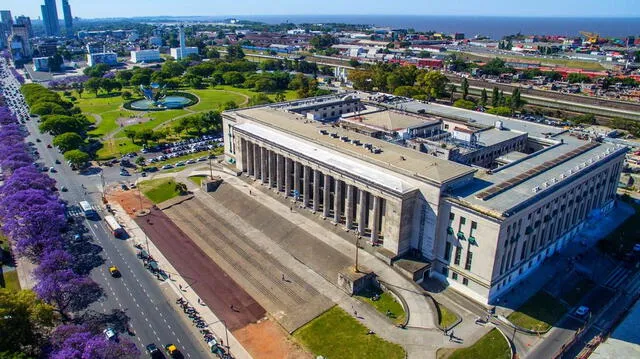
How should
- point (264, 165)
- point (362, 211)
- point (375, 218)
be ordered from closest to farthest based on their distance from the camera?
point (375, 218) → point (362, 211) → point (264, 165)

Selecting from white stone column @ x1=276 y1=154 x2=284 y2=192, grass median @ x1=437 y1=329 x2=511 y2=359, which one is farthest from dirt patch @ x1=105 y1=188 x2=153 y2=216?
grass median @ x1=437 y1=329 x2=511 y2=359

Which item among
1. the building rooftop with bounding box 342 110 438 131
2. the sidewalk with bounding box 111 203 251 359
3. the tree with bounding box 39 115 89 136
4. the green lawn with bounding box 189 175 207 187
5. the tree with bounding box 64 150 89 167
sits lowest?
the sidewalk with bounding box 111 203 251 359

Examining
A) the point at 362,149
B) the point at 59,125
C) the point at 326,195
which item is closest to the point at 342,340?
the point at 326,195

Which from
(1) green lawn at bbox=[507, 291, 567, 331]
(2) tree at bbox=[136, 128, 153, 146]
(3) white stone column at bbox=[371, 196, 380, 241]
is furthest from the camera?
(2) tree at bbox=[136, 128, 153, 146]

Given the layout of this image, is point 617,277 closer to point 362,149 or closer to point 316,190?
point 362,149

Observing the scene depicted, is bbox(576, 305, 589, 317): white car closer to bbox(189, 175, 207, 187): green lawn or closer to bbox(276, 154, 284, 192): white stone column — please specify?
bbox(276, 154, 284, 192): white stone column
